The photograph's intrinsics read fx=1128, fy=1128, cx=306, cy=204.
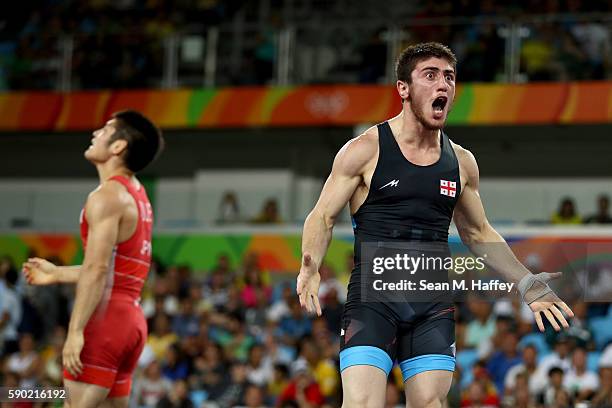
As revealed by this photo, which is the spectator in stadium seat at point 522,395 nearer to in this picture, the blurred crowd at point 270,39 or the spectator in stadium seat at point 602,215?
the spectator in stadium seat at point 602,215

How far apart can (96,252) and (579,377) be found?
6.97 meters

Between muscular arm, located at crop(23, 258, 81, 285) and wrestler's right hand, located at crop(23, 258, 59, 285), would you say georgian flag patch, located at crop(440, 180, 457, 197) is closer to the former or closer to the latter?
muscular arm, located at crop(23, 258, 81, 285)

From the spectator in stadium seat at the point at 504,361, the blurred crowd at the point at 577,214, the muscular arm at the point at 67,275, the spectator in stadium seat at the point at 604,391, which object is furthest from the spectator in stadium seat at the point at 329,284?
the muscular arm at the point at 67,275

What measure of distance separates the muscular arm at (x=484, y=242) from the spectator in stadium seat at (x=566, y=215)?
35.7 ft

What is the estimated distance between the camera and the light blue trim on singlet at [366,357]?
578 cm

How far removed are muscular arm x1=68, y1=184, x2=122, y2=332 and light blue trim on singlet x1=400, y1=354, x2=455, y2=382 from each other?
6.17ft

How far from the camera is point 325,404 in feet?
41.3

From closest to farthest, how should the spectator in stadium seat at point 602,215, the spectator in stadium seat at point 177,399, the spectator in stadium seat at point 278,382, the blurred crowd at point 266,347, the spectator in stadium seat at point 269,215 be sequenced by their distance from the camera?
the blurred crowd at point 266,347 < the spectator in stadium seat at point 177,399 < the spectator in stadium seat at point 278,382 < the spectator in stadium seat at point 602,215 < the spectator in stadium seat at point 269,215

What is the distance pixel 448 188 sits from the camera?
6062mm

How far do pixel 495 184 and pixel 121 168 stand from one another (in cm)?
1422

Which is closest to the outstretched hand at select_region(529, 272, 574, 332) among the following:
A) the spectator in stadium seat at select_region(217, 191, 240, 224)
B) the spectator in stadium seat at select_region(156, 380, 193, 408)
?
the spectator in stadium seat at select_region(156, 380, 193, 408)

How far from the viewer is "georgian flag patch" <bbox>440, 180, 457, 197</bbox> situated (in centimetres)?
604

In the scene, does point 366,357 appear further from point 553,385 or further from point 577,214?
point 577,214

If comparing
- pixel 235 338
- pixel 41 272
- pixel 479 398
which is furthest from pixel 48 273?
pixel 235 338
